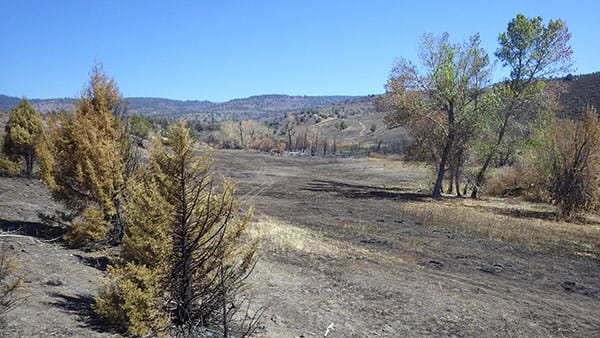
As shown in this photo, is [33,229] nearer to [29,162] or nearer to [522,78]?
[29,162]

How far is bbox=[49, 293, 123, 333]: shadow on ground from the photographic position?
5.62 meters

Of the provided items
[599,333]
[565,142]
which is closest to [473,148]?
[565,142]

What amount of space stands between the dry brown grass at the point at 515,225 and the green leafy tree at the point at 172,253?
1120 cm

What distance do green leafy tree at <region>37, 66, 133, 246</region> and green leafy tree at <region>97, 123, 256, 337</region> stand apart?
13.0ft

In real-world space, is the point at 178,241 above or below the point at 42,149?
below

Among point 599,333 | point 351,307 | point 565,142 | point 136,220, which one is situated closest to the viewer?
point 136,220

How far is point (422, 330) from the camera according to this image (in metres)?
7.60

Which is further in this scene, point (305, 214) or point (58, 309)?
point (305, 214)

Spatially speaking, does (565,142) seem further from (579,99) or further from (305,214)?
(579,99)

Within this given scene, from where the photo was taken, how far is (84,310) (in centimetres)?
622

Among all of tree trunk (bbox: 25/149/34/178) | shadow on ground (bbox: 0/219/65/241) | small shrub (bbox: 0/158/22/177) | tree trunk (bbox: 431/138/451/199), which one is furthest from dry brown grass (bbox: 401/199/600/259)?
small shrub (bbox: 0/158/22/177)

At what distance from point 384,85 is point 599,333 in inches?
865

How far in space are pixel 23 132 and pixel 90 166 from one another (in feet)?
35.9

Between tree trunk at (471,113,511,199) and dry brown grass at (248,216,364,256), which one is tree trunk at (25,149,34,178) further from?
tree trunk at (471,113,511,199)
